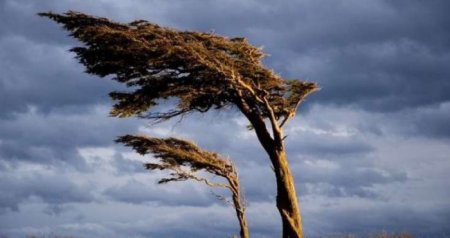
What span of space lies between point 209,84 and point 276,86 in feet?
7.55

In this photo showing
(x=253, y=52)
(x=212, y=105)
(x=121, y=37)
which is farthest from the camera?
(x=212, y=105)

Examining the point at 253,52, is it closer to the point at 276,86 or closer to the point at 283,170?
the point at 276,86

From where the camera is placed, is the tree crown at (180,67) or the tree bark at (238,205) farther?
the tree bark at (238,205)

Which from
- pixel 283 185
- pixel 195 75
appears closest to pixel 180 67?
pixel 195 75

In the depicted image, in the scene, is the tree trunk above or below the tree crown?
below

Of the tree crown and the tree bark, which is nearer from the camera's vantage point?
the tree crown

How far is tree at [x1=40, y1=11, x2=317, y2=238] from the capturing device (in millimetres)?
18422

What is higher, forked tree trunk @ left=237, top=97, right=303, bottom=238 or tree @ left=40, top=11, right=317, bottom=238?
tree @ left=40, top=11, right=317, bottom=238

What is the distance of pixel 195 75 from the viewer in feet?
63.6

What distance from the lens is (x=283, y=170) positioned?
19.8m

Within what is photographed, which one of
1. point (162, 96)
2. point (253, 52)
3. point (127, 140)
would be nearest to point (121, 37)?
point (162, 96)

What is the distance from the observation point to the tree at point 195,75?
1842 centimetres

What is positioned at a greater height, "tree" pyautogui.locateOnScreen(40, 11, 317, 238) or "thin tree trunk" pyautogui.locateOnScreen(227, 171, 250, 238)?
"tree" pyautogui.locateOnScreen(40, 11, 317, 238)

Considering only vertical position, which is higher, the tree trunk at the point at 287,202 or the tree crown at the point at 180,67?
the tree crown at the point at 180,67
